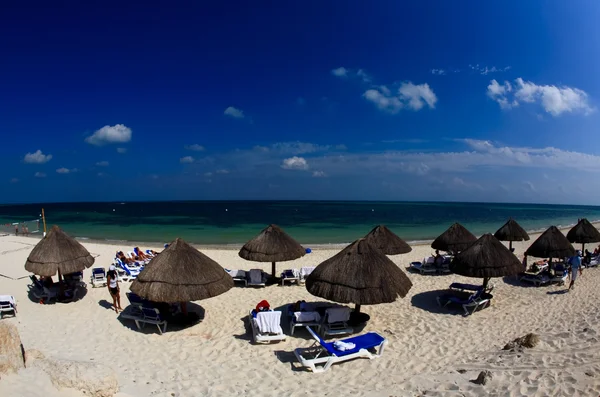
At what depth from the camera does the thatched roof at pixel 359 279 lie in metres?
6.98

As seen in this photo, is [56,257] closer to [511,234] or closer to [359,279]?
[359,279]

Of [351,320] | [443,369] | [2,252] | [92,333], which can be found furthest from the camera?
[2,252]

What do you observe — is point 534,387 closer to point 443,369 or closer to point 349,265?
point 443,369

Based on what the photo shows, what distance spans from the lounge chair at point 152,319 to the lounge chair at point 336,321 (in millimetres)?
3493

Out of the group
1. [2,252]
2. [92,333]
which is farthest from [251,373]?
[2,252]

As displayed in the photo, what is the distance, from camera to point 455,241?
13148 mm

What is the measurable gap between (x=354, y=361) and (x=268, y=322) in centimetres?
182

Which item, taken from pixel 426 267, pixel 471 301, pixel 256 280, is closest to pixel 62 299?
pixel 256 280

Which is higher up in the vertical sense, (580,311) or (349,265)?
(349,265)

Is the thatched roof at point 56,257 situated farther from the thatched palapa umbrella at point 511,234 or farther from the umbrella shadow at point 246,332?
the thatched palapa umbrella at point 511,234

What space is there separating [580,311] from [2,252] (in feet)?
75.2

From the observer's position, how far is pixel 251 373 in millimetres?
5629

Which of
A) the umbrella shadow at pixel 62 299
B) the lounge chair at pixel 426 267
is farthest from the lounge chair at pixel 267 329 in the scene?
the lounge chair at pixel 426 267

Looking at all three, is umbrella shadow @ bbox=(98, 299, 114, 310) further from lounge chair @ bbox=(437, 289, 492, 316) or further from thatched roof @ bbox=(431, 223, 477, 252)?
thatched roof @ bbox=(431, 223, 477, 252)
